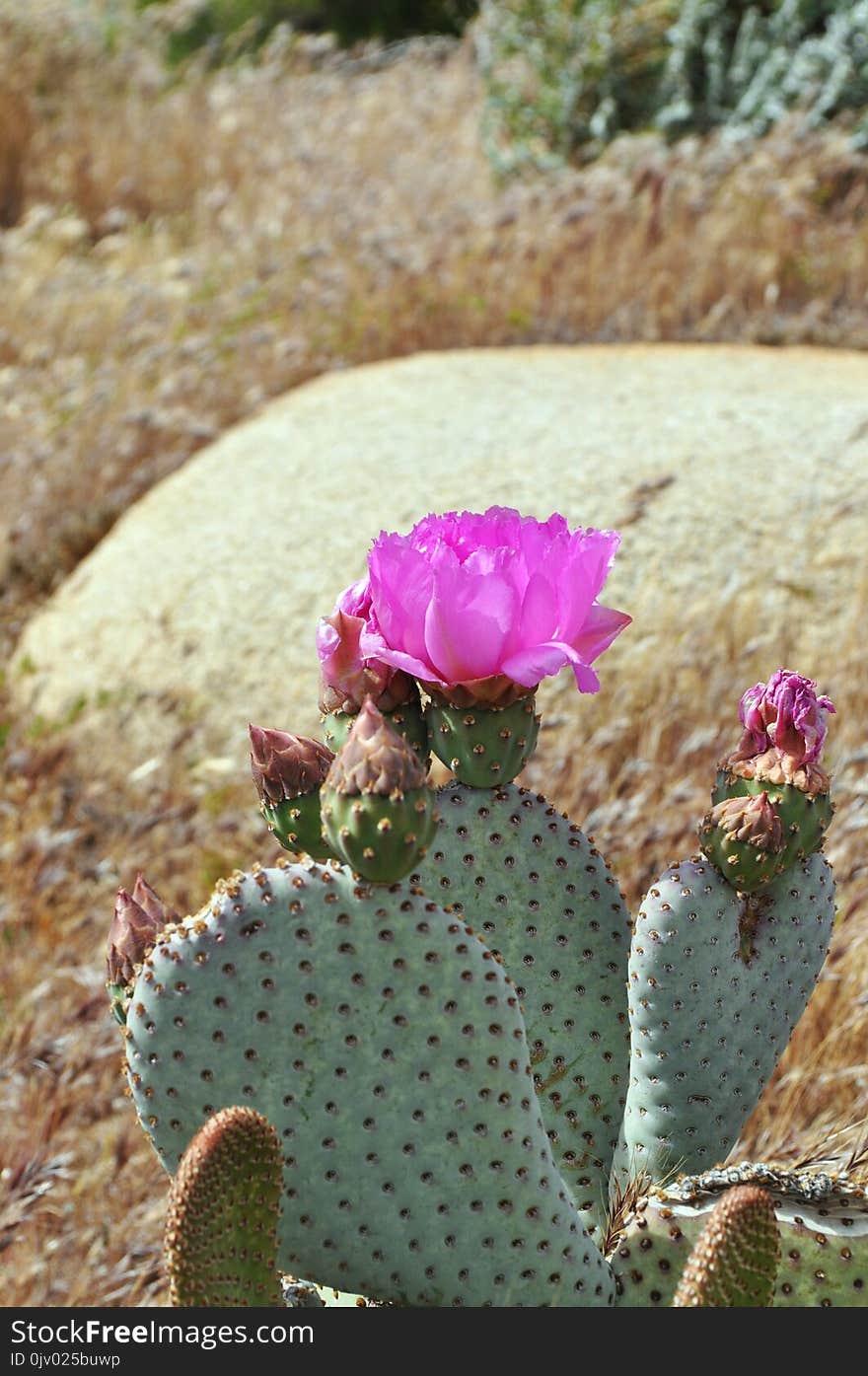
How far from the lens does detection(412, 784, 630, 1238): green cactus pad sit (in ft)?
5.71

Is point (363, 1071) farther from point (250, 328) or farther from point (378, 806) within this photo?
point (250, 328)

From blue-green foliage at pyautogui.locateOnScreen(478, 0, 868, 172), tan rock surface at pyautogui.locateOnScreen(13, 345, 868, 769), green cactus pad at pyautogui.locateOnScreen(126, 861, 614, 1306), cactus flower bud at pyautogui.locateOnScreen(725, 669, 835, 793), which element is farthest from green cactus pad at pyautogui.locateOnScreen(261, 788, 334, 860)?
blue-green foliage at pyautogui.locateOnScreen(478, 0, 868, 172)

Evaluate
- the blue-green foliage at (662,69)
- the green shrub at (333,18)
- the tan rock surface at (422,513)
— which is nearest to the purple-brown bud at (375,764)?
the tan rock surface at (422,513)

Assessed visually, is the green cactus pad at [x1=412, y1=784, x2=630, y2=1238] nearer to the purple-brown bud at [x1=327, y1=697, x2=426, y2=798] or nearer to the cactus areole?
the cactus areole

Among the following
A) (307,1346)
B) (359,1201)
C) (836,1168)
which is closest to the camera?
(307,1346)

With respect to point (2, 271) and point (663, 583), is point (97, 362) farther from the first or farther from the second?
point (663, 583)

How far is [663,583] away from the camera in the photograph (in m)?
4.13

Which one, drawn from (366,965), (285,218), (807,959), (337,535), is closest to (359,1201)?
(366,965)

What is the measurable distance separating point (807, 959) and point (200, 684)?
2.70 metres

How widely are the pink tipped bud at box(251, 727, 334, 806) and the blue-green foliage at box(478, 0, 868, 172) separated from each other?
5.93 metres

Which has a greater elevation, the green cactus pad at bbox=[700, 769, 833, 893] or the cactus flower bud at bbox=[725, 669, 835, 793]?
the cactus flower bud at bbox=[725, 669, 835, 793]

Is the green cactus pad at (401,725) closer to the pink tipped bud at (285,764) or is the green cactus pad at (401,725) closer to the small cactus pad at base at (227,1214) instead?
the pink tipped bud at (285,764)

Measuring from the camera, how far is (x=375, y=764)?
1.33m

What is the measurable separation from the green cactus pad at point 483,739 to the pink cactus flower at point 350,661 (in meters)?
0.07
